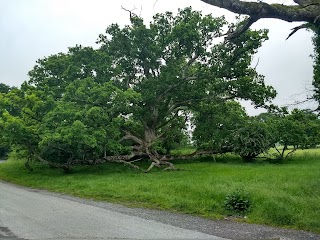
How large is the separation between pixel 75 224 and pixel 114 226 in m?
0.96

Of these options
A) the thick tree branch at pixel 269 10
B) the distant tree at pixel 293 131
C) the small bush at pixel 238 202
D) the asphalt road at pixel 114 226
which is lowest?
the asphalt road at pixel 114 226

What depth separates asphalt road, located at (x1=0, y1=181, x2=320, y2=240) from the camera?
295 inches

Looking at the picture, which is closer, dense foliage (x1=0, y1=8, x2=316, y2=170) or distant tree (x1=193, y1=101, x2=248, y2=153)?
dense foliage (x1=0, y1=8, x2=316, y2=170)

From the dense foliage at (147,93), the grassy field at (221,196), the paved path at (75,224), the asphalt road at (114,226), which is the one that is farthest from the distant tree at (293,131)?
the paved path at (75,224)

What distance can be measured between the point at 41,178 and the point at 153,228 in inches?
540

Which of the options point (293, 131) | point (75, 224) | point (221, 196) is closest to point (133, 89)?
A: point (293, 131)

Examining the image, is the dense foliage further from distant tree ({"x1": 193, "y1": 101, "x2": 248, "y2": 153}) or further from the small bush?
the small bush

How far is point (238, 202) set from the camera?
10.2m

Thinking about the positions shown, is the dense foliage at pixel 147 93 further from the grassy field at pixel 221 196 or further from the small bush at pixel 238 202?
the small bush at pixel 238 202

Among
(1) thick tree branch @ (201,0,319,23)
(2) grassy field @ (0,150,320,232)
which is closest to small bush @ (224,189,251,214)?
(2) grassy field @ (0,150,320,232)

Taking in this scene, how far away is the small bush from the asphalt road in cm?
108

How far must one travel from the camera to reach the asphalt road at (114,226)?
7484 mm

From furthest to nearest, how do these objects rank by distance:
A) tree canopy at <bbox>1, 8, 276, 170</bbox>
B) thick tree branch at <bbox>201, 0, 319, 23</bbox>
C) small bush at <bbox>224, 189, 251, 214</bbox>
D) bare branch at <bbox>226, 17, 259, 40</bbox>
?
tree canopy at <bbox>1, 8, 276, 170</bbox> < small bush at <bbox>224, 189, 251, 214</bbox> < bare branch at <bbox>226, 17, 259, 40</bbox> < thick tree branch at <bbox>201, 0, 319, 23</bbox>

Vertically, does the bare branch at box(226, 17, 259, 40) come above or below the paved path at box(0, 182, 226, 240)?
above
